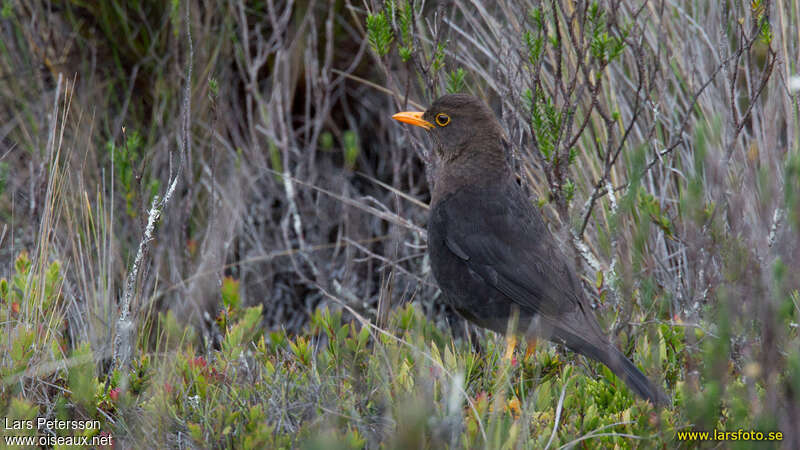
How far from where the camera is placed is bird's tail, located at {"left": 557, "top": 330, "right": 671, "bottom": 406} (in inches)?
107

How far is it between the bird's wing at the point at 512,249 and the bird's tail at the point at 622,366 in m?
0.22

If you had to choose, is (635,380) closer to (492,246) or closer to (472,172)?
(492,246)

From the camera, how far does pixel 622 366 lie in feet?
9.50

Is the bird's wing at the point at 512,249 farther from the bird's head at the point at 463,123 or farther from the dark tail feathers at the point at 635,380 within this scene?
the dark tail feathers at the point at 635,380

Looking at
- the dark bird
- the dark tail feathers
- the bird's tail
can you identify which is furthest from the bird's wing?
the dark tail feathers

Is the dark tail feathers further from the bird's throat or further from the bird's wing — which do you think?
the bird's throat

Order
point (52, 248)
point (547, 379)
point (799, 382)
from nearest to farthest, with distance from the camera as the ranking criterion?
point (799, 382)
point (547, 379)
point (52, 248)

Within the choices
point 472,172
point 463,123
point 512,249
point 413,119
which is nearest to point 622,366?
point 512,249

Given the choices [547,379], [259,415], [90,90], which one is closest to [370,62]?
[90,90]

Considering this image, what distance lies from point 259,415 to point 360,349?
0.80m

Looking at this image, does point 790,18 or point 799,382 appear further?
point 790,18

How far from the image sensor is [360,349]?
3279mm

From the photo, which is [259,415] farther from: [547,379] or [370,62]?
[370,62]

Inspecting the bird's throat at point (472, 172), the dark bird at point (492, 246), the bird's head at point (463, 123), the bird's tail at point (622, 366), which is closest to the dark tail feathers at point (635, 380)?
the bird's tail at point (622, 366)
